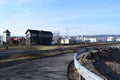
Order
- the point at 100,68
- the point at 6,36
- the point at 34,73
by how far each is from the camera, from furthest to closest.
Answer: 1. the point at 6,36
2. the point at 100,68
3. the point at 34,73

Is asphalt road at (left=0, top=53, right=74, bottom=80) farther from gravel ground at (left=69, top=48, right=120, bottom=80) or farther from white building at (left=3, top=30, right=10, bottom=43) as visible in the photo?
white building at (left=3, top=30, right=10, bottom=43)

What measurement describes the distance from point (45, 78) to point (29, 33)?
8494 cm

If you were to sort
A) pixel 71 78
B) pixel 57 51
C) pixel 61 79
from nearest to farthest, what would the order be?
pixel 61 79
pixel 71 78
pixel 57 51

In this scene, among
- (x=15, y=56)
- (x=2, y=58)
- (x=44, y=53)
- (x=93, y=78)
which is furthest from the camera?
(x=44, y=53)

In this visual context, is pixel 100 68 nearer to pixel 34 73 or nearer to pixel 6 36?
pixel 34 73

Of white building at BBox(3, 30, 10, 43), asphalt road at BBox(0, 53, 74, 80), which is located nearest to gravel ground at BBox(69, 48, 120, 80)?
asphalt road at BBox(0, 53, 74, 80)

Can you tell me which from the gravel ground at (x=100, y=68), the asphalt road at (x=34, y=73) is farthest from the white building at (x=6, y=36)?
A: the asphalt road at (x=34, y=73)

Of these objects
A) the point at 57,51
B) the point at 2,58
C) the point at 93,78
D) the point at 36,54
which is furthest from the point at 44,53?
the point at 93,78

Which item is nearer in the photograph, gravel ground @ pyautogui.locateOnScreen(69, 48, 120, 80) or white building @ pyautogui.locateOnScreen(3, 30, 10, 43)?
gravel ground @ pyautogui.locateOnScreen(69, 48, 120, 80)

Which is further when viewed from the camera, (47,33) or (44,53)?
(47,33)

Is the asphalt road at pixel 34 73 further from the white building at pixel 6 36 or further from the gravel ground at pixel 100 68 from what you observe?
the white building at pixel 6 36

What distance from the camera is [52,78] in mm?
14602

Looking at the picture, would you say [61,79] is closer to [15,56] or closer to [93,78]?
[93,78]

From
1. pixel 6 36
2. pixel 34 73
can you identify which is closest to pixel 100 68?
pixel 34 73
